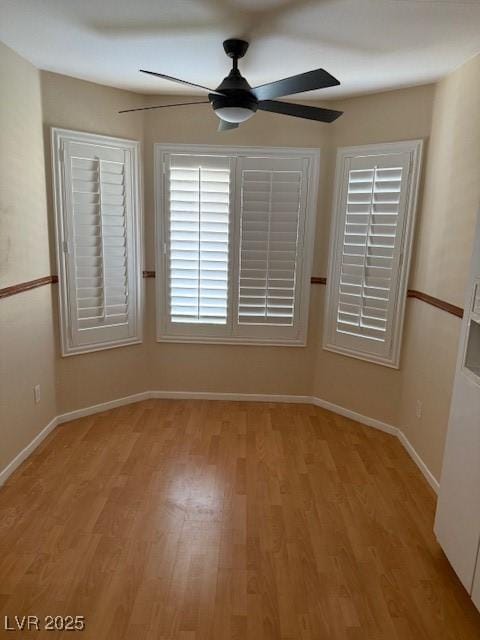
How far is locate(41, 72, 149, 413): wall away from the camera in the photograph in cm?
296

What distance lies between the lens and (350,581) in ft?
6.37

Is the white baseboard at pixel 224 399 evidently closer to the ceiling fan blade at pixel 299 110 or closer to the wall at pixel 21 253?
the wall at pixel 21 253

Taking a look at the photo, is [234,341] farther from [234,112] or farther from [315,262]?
[234,112]

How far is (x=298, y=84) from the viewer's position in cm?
191

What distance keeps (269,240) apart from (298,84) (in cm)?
170

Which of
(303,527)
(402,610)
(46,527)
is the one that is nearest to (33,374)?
(46,527)

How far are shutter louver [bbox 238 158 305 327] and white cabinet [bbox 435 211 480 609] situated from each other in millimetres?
1859

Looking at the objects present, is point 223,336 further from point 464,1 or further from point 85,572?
point 464,1

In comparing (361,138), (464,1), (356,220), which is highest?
(464,1)

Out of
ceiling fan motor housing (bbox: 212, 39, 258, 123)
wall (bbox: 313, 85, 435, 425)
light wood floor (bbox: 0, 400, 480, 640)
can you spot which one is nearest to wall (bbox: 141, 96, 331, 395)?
wall (bbox: 313, 85, 435, 425)

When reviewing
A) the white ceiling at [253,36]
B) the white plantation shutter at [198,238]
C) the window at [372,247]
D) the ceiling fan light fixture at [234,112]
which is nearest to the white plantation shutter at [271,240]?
the white plantation shutter at [198,238]

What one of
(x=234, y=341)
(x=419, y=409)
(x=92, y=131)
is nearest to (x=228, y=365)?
(x=234, y=341)

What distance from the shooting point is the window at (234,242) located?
A: 136 inches

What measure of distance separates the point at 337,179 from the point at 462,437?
7.38 ft
